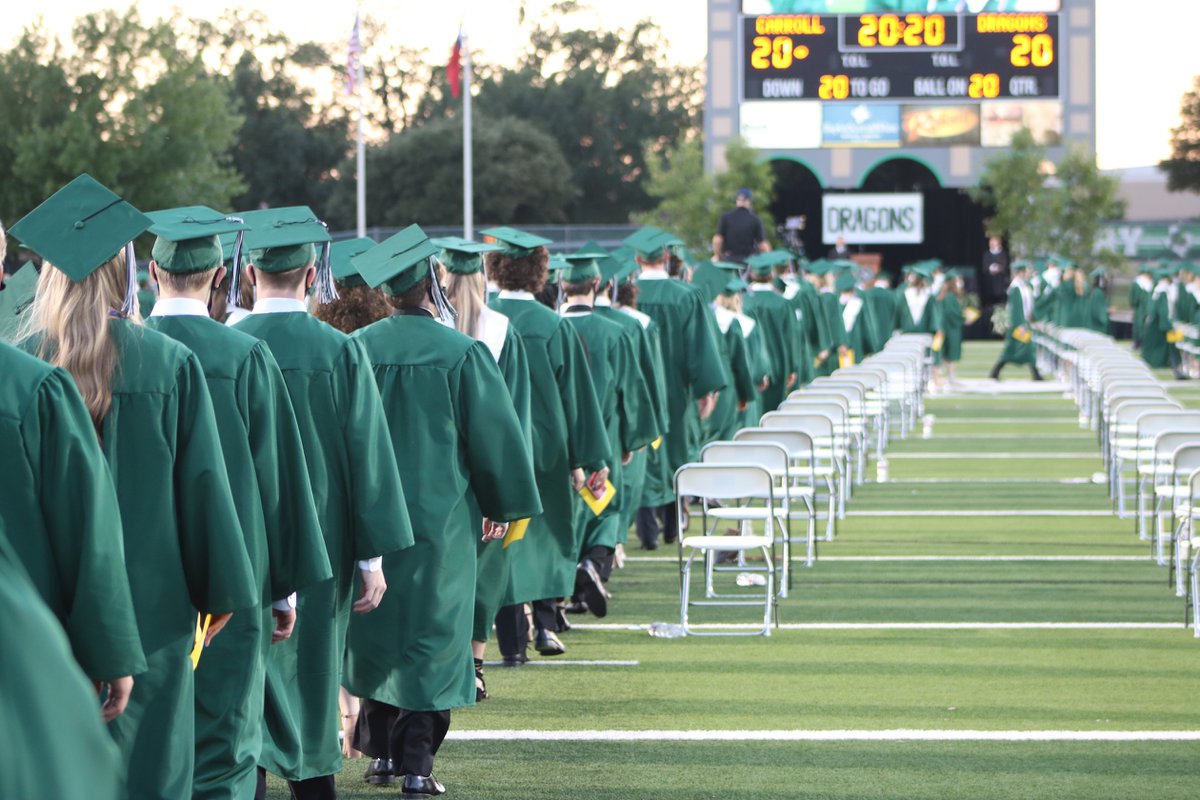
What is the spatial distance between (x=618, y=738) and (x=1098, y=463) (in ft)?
34.5

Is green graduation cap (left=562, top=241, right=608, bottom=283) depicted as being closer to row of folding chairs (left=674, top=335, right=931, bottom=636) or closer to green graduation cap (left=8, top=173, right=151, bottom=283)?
row of folding chairs (left=674, top=335, right=931, bottom=636)

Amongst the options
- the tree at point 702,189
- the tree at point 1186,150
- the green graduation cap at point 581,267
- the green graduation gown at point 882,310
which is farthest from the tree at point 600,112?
the green graduation cap at point 581,267

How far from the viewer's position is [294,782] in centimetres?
478

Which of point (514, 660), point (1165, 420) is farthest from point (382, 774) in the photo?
point (1165, 420)

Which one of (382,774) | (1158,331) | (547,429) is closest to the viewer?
(382,774)

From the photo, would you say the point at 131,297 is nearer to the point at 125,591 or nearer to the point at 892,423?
the point at 125,591

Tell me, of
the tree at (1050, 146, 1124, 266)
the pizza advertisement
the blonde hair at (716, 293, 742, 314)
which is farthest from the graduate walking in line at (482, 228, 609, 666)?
the tree at (1050, 146, 1124, 266)

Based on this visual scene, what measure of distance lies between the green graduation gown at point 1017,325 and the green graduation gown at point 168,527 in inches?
869

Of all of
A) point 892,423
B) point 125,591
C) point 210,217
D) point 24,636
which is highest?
point 210,217

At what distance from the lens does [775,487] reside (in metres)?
10.3

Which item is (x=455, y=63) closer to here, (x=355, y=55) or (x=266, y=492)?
(x=355, y=55)

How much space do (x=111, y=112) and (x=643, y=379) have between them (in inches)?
1498

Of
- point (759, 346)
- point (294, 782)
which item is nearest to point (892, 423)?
point (759, 346)

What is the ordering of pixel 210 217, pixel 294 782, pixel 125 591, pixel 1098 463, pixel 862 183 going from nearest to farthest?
pixel 125 591
pixel 210 217
pixel 294 782
pixel 1098 463
pixel 862 183
